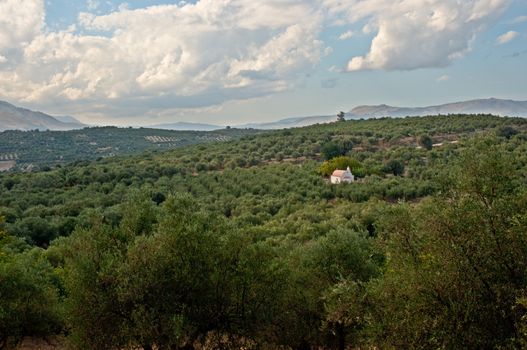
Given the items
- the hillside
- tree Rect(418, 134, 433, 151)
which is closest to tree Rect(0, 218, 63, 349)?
tree Rect(418, 134, 433, 151)

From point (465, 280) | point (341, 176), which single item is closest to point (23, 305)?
point (465, 280)

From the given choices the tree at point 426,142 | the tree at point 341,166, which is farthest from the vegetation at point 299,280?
the tree at point 426,142

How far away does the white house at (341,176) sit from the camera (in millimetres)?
58156

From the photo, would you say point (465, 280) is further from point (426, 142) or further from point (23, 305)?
point (426, 142)

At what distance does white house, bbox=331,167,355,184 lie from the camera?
58156 millimetres

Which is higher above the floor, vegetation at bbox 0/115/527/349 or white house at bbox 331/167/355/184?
vegetation at bbox 0/115/527/349

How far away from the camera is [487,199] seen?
37.7ft

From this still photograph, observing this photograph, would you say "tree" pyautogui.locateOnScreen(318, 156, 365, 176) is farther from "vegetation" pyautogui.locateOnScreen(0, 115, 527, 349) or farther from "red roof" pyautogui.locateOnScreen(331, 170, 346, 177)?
"vegetation" pyautogui.locateOnScreen(0, 115, 527, 349)

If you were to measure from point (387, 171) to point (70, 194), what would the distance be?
4521 centimetres

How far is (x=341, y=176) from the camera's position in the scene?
58.5m

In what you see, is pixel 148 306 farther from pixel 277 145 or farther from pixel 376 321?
pixel 277 145

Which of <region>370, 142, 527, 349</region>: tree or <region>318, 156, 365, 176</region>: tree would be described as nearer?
<region>370, 142, 527, 349</region>: tree

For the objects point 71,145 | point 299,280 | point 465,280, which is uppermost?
point 465,280

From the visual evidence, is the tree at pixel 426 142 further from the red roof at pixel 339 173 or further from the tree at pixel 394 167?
the red roof at pixel 339 173
